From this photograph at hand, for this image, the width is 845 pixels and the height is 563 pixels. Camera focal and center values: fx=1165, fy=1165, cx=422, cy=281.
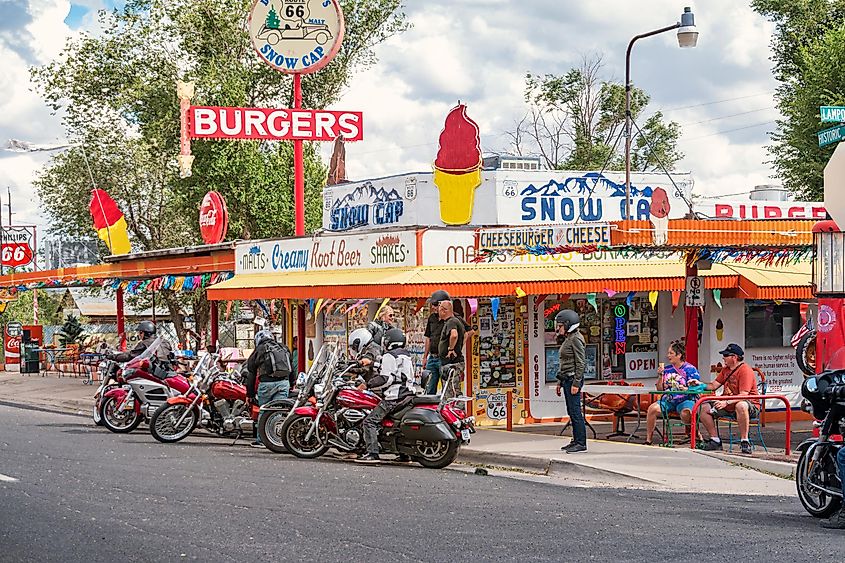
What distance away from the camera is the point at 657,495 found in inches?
454

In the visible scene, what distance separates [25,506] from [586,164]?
40502mm

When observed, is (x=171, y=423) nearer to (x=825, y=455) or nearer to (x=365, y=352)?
(x=365, y=352)

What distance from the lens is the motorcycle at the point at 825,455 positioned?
960 cm

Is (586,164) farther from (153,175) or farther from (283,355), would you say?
(283,355)

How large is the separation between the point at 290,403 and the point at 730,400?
18.1ft

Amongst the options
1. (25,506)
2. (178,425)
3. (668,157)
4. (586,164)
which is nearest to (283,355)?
(178,425)

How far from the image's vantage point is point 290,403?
14.9m

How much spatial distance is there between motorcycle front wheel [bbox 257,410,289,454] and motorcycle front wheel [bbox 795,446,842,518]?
7.17m

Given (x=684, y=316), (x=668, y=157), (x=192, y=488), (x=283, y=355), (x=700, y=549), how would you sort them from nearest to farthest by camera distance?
1. (x=700, y=549)
2. (x=192, y=488)
3. (x=283, y=355)
4. (x=684, y=316)
5. (x=668, y=157)

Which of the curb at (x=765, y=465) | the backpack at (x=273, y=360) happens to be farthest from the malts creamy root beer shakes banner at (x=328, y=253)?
the curb at (x=765, y=465)

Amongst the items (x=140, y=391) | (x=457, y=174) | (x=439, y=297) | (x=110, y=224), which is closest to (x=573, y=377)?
(x=439, y=297)

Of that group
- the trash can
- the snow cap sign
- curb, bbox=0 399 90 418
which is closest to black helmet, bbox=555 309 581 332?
curb, bbox=0 399 90 418

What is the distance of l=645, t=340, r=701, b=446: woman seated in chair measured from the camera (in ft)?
49.1

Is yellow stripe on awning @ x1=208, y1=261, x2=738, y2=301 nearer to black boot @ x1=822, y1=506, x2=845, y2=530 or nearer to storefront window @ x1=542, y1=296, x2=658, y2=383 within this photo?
storefront window @ x1=542, y1=296, x2=658, y2=383
